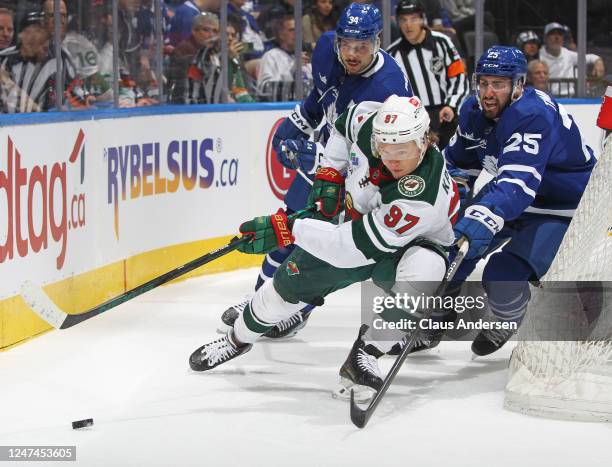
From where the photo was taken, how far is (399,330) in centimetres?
338

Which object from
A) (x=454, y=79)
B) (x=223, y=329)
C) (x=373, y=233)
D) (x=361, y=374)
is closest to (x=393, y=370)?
(x=361, y=374)

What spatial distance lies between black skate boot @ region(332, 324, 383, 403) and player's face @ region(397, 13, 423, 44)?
2886 mm

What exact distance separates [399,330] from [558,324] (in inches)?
18.2

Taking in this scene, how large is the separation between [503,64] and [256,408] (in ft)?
4.30

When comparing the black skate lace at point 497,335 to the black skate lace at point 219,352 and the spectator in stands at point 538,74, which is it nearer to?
the black skate lace at point 219,352

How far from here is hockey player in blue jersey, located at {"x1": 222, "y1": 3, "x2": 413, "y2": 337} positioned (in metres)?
3.87

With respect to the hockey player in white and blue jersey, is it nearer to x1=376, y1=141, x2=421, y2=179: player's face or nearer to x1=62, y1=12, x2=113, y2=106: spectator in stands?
x1=376, y1=141, x2=421, y2=179: player's face

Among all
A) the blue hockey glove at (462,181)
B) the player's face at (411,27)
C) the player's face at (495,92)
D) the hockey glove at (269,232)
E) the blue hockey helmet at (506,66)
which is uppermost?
the player's face at (411,27)

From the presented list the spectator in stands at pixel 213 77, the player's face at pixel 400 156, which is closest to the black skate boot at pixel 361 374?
the player's face at pixel 400 156

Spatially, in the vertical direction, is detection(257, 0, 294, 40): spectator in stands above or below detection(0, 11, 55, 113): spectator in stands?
above

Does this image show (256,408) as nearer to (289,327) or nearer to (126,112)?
(289,327)

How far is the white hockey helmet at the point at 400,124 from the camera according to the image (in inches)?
125

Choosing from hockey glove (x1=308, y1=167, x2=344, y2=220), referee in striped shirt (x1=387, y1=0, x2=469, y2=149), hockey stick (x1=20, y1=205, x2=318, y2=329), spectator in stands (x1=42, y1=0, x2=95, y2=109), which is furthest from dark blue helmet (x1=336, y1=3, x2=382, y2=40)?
referee in striped shirt (x1=387, y1=0, x2=469, y2=149)

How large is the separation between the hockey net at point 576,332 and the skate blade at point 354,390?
0.39m
